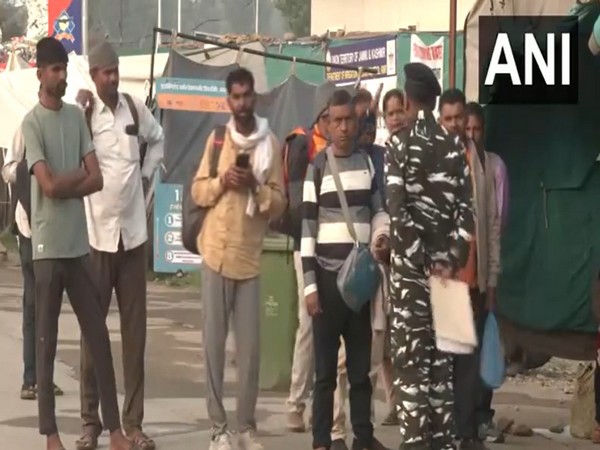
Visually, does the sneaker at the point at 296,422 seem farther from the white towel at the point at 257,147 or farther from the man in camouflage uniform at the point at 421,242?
the white towel at the point at 257,147

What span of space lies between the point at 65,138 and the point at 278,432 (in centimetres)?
240

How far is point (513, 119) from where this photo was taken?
9.09 meters

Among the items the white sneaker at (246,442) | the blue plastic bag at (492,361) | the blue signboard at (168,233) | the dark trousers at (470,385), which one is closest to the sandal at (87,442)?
the white sneaker at (246,442)

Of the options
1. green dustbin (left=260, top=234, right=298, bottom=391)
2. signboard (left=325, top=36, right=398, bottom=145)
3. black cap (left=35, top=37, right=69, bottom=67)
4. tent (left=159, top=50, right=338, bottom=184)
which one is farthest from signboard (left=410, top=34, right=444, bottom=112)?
black cap (left=35, top=37, right=69, bottom=67)

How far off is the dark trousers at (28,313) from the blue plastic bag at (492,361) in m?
3.54

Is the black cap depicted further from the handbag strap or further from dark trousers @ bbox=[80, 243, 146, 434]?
the handbag strap

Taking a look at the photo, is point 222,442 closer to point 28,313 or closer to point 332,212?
point 332,212

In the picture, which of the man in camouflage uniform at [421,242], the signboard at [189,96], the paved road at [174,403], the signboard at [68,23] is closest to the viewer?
the man in camouflage uniform at [421,242]

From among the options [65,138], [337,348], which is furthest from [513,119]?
[65,138]

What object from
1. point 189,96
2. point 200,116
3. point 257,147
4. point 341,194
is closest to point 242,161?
point 257,147

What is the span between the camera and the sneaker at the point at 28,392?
30.9 feet

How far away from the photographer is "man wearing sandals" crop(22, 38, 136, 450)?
7148 mm

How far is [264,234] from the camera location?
7297mm

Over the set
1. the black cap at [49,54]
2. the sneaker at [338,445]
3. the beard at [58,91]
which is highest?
the black cap at [49,54]
